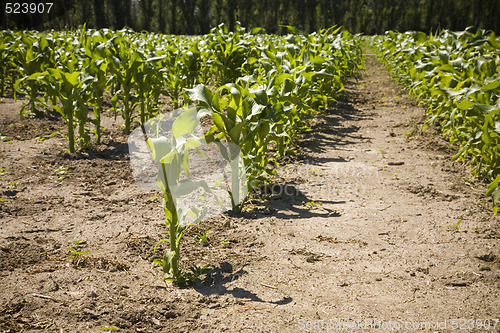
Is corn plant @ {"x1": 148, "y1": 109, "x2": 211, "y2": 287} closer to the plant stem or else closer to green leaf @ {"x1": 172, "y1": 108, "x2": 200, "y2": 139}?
green leaf @ {"x1": 172, "y1": 108, "x2": 200, "y2": 139}

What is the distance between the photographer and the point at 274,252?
2.82 metres

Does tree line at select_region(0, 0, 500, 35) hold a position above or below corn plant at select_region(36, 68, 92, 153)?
above

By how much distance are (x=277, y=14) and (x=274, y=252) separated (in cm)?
6526

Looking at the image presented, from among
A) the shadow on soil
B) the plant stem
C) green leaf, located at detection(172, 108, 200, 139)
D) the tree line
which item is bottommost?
the shadow on soil

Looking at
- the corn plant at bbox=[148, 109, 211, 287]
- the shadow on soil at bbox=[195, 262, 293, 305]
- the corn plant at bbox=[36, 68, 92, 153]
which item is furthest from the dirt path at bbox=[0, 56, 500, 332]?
the corn plant at bbox=[36, 68, 92, 153]

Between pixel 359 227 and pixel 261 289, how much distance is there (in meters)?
1.10

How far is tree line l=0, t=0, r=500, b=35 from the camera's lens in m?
49.9

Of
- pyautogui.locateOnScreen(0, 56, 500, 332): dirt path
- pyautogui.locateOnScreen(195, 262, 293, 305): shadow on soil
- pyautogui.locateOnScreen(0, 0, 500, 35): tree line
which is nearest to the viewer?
pyautogui.locateOnScreen(0, 56, 500, 332): dirt path

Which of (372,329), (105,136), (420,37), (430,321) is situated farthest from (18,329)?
(420,37)

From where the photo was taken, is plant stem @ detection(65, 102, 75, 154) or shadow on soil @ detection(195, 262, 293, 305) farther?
plant stem @ detection(65, 102, 75, 154)

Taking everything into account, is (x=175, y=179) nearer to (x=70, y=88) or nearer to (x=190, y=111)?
(x=190, y=111)

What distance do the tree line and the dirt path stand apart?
140 ft

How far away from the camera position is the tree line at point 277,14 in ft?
164

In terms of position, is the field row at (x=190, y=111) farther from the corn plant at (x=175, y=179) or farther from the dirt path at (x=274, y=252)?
the dirt path at (x=274, y=252)
